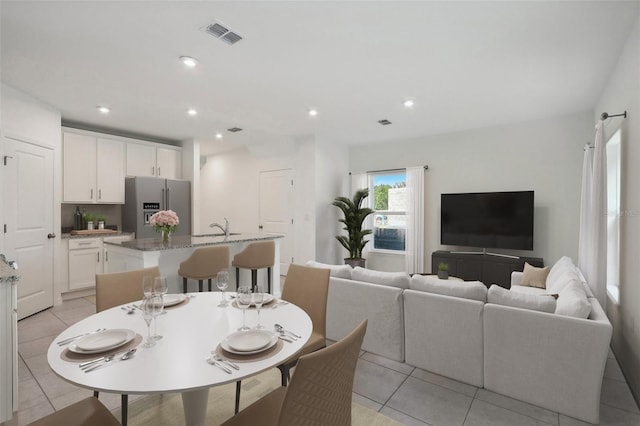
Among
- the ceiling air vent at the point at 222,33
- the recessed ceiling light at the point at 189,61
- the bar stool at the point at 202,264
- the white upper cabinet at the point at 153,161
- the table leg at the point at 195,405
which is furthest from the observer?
the white upper cabinet at the point at 153,161

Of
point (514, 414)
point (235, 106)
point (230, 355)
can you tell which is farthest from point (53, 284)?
point (514, 414)

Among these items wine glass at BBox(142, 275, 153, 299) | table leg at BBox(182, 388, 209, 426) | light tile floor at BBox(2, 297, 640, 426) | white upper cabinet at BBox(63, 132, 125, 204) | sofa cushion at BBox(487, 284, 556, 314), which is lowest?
light tile floor at BBox(2, 297, 640, 426)

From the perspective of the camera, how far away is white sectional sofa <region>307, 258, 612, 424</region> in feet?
Answer: 6.33

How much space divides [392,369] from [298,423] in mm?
1807

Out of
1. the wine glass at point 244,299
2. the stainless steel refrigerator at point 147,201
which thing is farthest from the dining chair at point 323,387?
the stainless steel refrigerator at point 147,201

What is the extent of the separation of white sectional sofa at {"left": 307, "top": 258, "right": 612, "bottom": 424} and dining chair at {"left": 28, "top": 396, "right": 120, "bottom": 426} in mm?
1928

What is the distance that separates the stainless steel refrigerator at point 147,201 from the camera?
5.15m

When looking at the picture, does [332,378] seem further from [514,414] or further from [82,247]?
[82,247]

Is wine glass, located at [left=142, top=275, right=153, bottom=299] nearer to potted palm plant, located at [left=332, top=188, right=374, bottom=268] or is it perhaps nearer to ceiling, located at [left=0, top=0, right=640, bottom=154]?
ceiling, located at [left=0, top=0, right=640, bottom=154]

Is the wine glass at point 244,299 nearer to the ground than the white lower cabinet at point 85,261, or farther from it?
farther from it

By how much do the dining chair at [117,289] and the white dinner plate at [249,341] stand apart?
3.70ft

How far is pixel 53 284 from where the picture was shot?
13.5ft

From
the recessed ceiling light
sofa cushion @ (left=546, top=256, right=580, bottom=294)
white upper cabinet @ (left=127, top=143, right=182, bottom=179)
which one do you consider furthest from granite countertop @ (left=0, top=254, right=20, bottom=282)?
sofa cushion @ (left=546, top=256, right=580, bottom=294)

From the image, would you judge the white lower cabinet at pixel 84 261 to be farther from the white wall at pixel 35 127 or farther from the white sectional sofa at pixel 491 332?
the white sectional sofa at pixel 491 332
